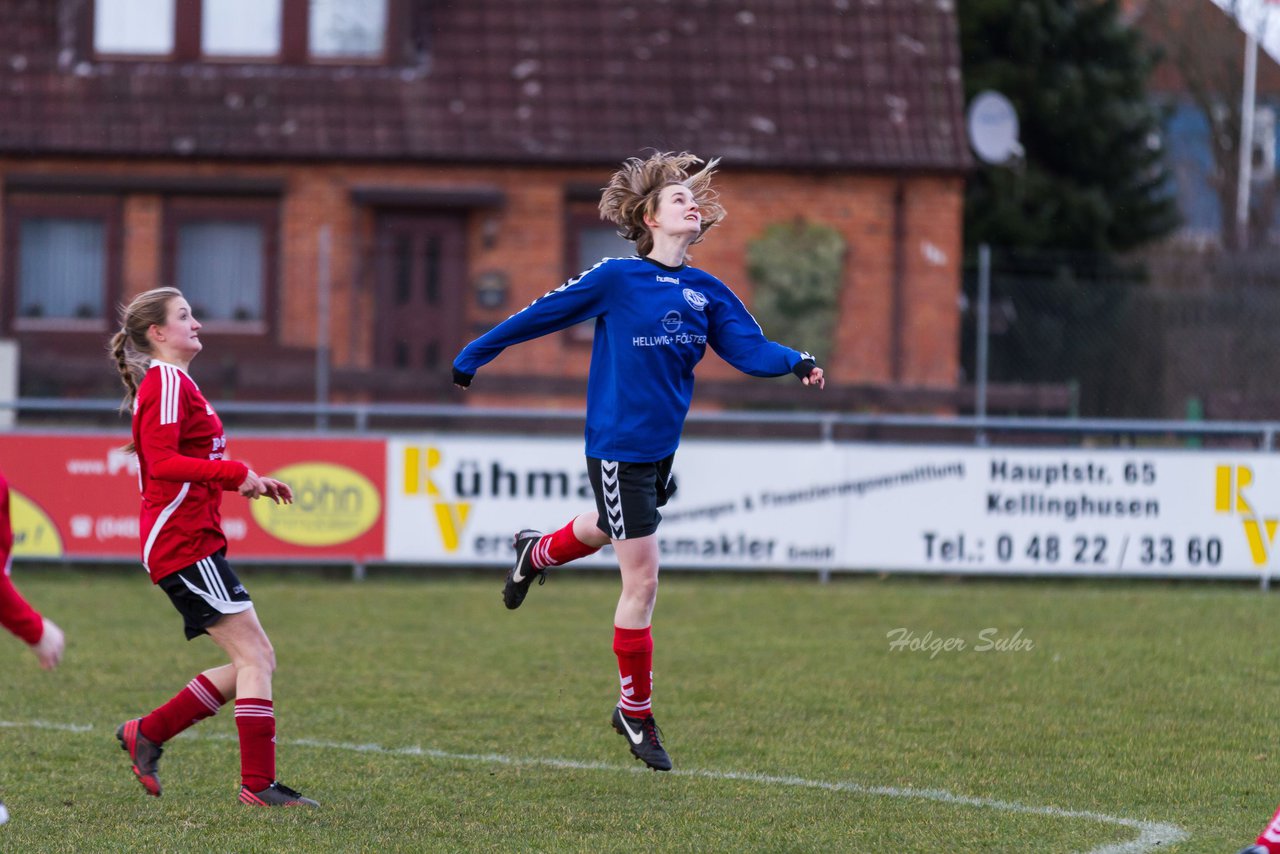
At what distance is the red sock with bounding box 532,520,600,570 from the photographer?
23.0 feet

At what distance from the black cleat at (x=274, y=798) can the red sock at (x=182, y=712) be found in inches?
13.3

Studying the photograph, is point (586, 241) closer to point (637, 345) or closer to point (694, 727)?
point (694, 727)

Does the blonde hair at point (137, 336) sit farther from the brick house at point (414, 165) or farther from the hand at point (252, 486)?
the brick house at point (414, 165)

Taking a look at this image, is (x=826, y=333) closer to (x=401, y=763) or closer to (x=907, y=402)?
(x=907, y=402)

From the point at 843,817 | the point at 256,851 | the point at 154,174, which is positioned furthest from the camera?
the point at 154,174

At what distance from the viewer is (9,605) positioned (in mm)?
5105

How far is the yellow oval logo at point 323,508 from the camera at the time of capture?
13609 mm

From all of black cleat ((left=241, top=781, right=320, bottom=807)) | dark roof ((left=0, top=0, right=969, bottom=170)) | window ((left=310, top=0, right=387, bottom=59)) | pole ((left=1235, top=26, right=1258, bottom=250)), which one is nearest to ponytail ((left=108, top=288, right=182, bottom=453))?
black cleat ((left=241, top=781, right=320, bottom=807))

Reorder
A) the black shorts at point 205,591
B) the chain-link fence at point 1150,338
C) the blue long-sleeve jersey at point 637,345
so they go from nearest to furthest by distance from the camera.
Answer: the black shorts at point 205,591 < the blue long-sleeve jersey at point 637,345 < the chain-link fence at point 1150,338

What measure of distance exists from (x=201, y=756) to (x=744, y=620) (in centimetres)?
514

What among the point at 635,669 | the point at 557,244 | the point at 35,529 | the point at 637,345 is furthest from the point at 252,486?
the point at 557,244

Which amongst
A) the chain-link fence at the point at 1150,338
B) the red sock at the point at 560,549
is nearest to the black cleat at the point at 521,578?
the red sock at the point at 560,549

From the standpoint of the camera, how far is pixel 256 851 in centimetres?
563

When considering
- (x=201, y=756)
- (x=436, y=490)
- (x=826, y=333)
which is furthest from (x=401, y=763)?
(x=826, y=333)
